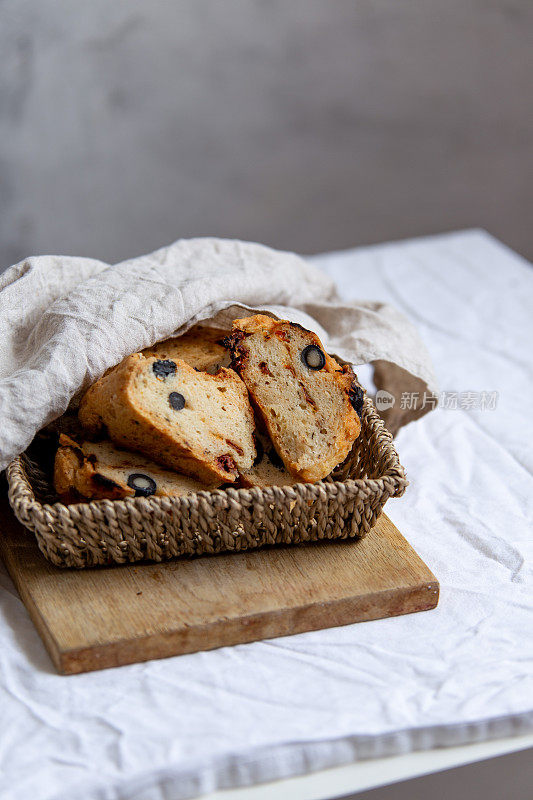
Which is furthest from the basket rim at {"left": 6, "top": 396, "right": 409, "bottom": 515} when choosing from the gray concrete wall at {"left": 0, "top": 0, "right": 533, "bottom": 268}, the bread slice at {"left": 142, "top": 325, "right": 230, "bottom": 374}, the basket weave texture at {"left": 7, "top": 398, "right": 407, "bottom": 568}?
the gray concrete wall at {"left": 0, "top": 0, "right": 533, "bottom": 268}

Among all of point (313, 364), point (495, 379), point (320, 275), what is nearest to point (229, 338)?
point (313, 364)

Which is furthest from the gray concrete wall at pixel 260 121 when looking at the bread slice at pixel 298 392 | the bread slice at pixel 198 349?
the bread slice at pixel 298 392

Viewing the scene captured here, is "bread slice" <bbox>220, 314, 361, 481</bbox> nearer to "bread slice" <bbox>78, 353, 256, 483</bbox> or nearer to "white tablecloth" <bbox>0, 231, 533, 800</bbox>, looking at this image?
"bread slice" <bbox>78, 353, 256, 483</bbox>

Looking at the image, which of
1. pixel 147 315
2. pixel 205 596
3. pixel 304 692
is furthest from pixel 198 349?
pixel 304 692

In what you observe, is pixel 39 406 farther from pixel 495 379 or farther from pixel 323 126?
pixel 323 126

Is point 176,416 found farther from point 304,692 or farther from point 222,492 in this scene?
point 304,692

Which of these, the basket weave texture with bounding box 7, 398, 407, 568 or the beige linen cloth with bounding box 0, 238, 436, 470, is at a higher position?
the beige linen cloth with bounding box 0, 238, 436, 470

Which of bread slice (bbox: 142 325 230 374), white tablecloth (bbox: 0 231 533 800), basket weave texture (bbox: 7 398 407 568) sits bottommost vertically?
white tablecloth (bbox: 0 231 533 800)
